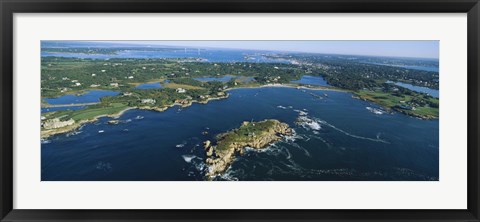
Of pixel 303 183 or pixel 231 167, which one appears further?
pixel 231 167

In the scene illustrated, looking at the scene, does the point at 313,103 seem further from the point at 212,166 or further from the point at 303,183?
the point at 212,166

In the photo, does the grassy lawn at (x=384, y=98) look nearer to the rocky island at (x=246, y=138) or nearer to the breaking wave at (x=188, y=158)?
the rocky island at (x=246, y=138)

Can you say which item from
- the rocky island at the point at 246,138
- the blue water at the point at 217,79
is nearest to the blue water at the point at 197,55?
the blue water at the point at 217,79

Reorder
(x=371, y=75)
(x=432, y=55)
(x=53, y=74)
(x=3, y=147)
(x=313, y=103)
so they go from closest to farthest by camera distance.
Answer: (x=3, y=147), (x=432, y=55), (x=53, y=74), (x=371, y=75), (x=313, y=103)

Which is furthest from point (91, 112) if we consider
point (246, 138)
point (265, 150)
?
point (265, 150)

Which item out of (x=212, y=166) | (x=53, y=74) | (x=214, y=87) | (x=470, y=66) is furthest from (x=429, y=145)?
(x=53, y=74)

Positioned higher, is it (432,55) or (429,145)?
(432,55)
